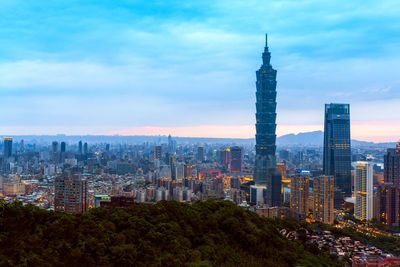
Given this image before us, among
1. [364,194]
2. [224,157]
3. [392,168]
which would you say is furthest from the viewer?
[224,157]

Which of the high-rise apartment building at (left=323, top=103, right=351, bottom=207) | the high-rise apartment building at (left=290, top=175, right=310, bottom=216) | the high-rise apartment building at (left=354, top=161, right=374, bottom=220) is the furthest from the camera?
the high-rise apartment building at (left=323, top=103, right=351, bottom=207)

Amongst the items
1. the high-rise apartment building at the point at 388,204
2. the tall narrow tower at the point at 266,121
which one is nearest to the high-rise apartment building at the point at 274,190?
the high-rise apartment building at the point at 388,204

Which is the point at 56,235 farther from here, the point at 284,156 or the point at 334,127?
the point at 284,156

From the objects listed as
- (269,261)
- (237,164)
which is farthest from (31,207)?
(237,164)

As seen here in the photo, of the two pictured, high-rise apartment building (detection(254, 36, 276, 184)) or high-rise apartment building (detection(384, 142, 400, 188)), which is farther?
high-rise apartment building (detection(254, 36, 276, 184))

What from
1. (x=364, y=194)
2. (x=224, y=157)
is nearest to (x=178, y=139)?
(x=224, y=157)

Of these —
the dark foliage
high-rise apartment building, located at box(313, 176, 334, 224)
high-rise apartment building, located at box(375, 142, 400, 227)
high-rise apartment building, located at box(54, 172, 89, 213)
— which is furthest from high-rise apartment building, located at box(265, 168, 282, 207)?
the dark foliage

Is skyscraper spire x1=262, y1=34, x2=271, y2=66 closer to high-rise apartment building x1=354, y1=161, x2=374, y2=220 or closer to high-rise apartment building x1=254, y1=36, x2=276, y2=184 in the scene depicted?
high-rise apartment building x1=254, y1=36, x2=276, y2=184

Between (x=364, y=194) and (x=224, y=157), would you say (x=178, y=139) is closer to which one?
(x=224, y=157)
